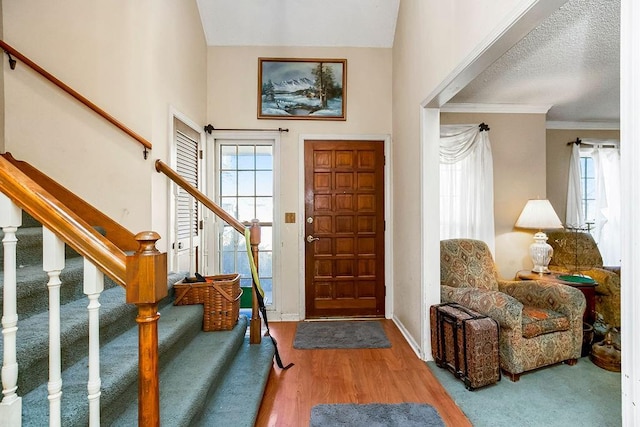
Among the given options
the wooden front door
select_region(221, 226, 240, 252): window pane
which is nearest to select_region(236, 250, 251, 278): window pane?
select_region(221, 226, 240, 252): window pane

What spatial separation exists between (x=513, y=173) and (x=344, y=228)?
211cm

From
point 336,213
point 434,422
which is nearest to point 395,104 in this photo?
point 336,213

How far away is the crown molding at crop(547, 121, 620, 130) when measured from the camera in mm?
4504

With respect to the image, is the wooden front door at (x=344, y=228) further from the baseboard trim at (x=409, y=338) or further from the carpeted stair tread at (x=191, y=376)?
the carpeted stair tread at (x=191, y=376)

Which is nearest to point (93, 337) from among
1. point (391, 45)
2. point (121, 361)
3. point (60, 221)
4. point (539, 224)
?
point (60, 221)

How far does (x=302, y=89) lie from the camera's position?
375 centimetres

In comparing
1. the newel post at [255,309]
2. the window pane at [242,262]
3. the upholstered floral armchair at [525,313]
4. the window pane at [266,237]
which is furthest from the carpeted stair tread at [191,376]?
the upholstered floral armchair at [525,313]

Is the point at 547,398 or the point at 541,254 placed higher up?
the point at 541,254

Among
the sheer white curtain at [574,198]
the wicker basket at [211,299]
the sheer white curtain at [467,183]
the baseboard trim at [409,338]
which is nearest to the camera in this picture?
the wicker basket at [211,299]

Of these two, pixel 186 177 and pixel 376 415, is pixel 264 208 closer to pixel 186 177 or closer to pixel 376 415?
pixel 186 177

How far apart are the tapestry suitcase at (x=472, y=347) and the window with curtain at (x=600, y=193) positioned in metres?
3.18

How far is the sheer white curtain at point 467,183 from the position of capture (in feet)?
12.1

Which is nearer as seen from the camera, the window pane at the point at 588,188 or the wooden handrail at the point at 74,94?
the wooden handrail at the point at 74,94

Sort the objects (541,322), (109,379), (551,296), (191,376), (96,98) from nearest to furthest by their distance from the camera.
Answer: (109,379), (191,376), (96,98), (541,322), (551,296)
